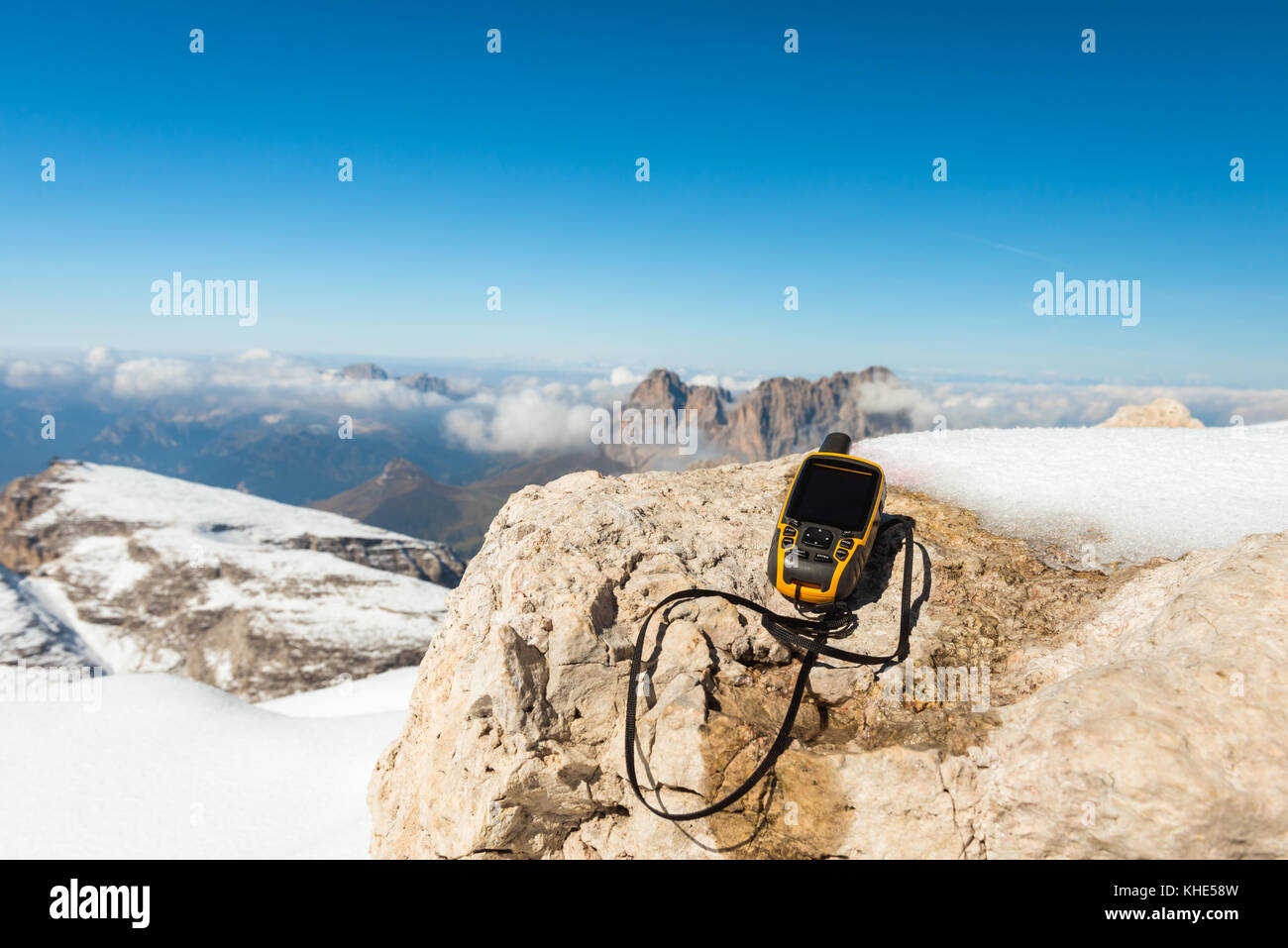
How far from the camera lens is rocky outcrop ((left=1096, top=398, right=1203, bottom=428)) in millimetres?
23078

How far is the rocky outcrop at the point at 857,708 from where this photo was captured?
217 inches

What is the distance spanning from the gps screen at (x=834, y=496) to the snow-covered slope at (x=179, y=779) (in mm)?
15841

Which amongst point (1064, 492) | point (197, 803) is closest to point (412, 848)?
point (1064, 492)

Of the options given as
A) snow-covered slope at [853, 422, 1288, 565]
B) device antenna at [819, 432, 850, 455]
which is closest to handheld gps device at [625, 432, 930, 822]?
device antenna at [819, 432, 850, 455]

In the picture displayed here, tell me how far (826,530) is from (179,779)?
33.6 meters

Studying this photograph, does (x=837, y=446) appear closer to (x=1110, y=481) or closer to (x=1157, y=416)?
(x=1110, y=481)

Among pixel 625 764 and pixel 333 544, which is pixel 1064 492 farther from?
pixel 333 544

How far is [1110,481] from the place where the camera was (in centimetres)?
1268

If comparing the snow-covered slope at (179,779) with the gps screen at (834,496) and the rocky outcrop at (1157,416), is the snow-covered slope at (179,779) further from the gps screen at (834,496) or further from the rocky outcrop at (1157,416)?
the rocky outcrop at (1157,416)

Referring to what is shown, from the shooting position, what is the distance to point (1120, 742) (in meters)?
5.45

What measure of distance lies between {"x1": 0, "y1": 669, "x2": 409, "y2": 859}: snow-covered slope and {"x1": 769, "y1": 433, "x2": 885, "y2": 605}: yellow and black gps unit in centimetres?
1541
